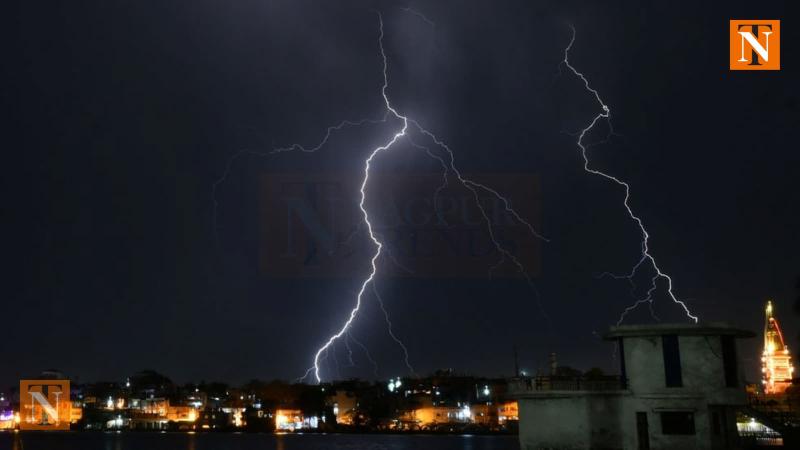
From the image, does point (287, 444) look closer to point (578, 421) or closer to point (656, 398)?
point (578, 421)

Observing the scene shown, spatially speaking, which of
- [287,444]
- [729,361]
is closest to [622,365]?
[729,361]

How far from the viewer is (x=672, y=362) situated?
70.3ft

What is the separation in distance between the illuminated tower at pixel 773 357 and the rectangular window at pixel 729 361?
45.6 meters

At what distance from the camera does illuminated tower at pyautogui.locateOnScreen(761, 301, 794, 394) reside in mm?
63656

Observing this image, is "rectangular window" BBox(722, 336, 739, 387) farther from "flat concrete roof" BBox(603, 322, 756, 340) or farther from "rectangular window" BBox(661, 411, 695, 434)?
"rectangular window" BBox(661, 411, 695, 434)

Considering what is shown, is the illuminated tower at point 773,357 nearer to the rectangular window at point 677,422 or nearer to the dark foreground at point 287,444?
the dark foreground at point 287,444

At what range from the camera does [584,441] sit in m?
21.7

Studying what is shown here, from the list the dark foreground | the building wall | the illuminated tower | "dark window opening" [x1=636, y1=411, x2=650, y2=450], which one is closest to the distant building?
the dark foreground

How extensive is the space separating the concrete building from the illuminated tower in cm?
4615

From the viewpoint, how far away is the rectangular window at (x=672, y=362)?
2134 centimetres

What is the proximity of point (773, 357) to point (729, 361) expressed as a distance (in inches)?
1887

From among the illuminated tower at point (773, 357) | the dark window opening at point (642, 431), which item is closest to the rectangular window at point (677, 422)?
the dark window opening at point (642, 431)

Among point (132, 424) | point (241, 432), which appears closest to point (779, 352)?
point (241, 432)

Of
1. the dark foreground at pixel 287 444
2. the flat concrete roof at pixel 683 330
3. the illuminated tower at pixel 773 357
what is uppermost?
the flat concrete roof at pixel 683 330
